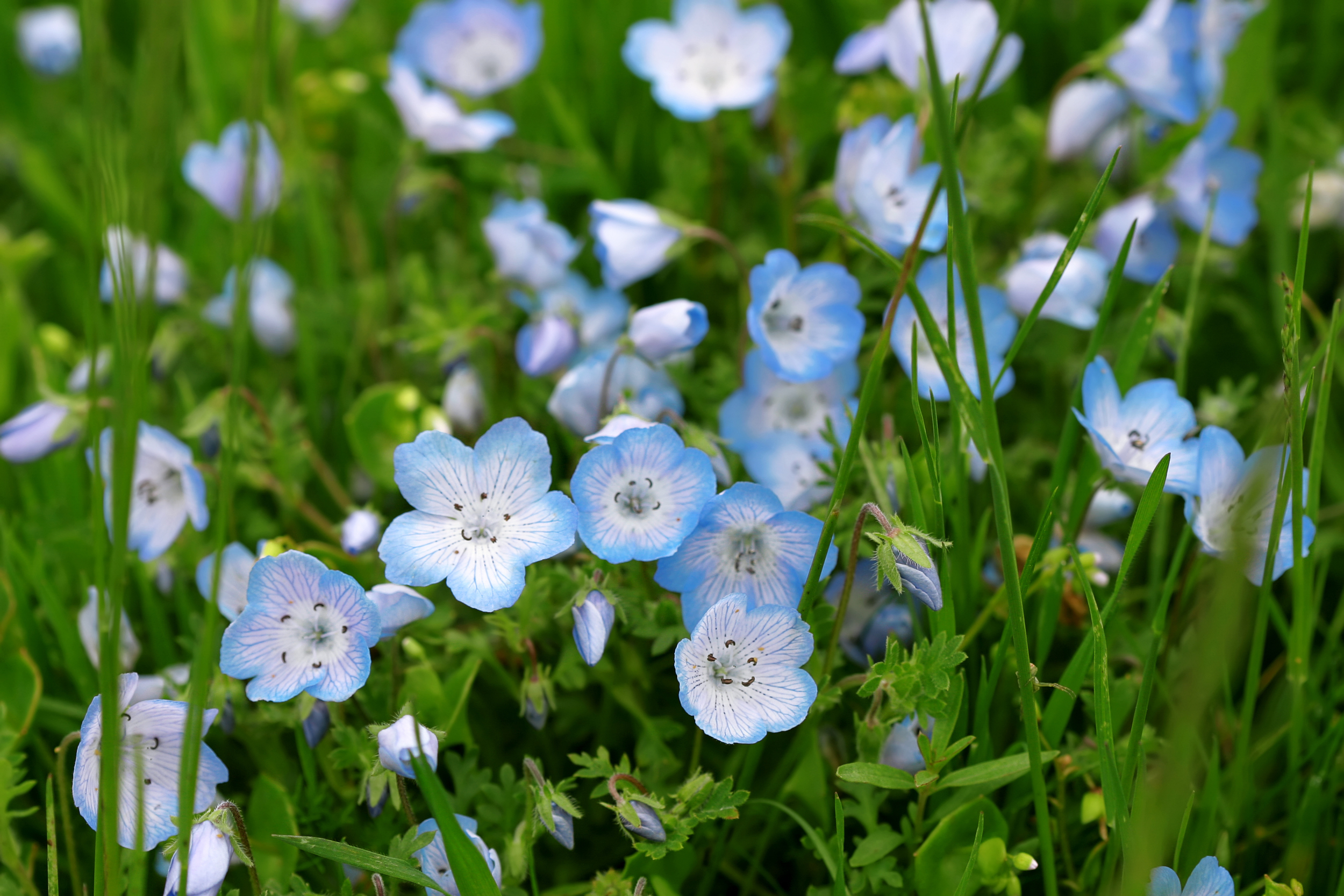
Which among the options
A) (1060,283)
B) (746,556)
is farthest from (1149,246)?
(746,556)

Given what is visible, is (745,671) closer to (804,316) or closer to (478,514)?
(478,514)

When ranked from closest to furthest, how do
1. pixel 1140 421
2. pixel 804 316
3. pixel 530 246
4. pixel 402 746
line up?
pixel 402 746 → pixel 1140 421 → pixel 804 316 → pixel 530 246

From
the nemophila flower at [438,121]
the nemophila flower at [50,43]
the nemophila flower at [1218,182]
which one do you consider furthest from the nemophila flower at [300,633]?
the nemophila flower at [50,43]

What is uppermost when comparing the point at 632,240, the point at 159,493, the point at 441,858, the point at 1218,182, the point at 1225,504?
the point at 1218,182

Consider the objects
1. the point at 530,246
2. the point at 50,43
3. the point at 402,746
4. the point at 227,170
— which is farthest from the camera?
the point at 50,43

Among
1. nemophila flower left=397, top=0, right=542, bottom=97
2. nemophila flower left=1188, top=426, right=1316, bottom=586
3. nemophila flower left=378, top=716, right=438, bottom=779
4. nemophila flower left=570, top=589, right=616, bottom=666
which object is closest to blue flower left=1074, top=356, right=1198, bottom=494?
nemophila flower left=1188, top=426, right=1316, bottom=586

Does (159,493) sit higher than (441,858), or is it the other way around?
(159,493)

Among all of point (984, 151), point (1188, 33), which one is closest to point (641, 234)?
point (984, 151)
